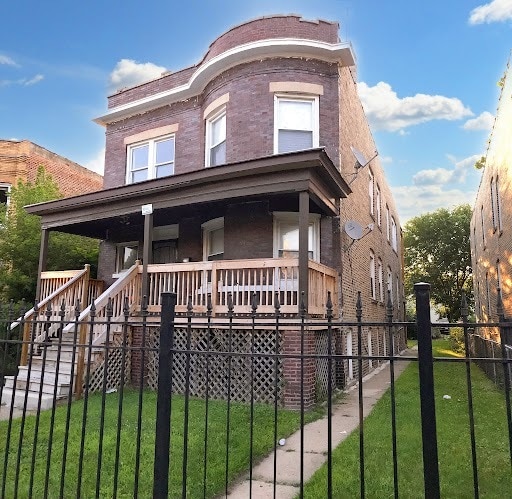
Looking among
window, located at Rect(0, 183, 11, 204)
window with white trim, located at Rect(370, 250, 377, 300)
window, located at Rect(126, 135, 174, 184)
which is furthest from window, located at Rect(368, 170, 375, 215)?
window, located at Rect(0, 183, 11, 204)

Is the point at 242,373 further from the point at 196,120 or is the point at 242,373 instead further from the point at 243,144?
the point at 196,120

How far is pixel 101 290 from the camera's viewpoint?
14406 millimetres

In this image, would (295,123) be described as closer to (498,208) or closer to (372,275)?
(372,275)

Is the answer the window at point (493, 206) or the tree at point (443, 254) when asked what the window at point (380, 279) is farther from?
the tree at point (443, 254)

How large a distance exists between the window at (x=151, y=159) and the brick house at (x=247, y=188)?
1.6 inches

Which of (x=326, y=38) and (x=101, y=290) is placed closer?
(x=326, y=38)

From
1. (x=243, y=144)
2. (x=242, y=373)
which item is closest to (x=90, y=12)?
(x=243, y=144)

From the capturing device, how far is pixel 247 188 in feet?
32.3

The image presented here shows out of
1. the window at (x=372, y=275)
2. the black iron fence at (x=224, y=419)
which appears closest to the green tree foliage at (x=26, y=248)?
the black iron fence at (x=224, y=419)

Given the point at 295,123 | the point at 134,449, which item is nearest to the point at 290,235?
the point at 295,123

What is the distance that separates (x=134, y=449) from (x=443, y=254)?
132ft

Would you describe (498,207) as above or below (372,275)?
above

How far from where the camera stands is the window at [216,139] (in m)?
13.1

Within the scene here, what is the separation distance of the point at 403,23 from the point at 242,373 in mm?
10835
